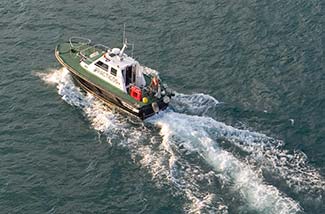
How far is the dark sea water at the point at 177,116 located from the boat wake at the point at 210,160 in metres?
0.09

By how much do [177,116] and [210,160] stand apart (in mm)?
6143

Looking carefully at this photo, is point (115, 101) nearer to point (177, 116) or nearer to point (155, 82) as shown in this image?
point (155, 82)

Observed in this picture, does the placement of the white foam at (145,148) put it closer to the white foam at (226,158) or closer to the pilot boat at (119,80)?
the pilot boat at (119,80)

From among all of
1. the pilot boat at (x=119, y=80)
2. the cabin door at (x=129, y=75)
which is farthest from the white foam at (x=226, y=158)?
the cabin door at (x=129, y=75)

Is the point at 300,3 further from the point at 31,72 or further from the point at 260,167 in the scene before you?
the point at 31,72

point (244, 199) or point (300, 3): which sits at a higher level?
point (300, 3)

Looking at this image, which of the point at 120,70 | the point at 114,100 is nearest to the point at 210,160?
the point at 114,100

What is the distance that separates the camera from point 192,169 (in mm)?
44344

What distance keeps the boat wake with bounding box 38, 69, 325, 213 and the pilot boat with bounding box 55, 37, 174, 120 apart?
4.16 feet

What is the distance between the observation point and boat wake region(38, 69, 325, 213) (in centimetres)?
4188

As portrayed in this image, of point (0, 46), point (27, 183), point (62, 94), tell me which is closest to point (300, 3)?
point (62, 94)

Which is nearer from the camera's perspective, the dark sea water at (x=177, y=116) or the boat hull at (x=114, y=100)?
the dark sea water at (x=177, y=116)

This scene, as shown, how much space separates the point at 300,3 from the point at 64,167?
1302 inches

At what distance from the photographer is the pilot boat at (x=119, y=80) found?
49688mm
